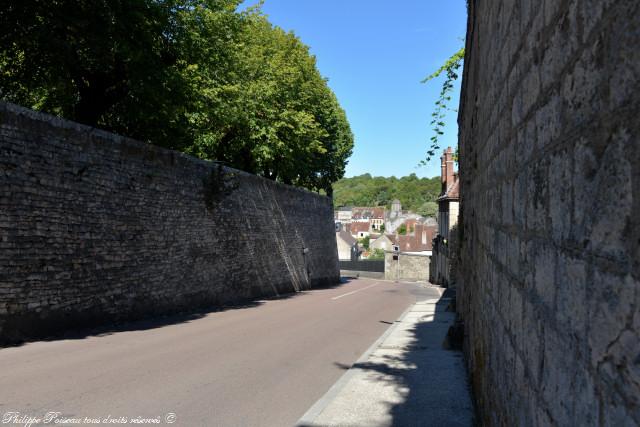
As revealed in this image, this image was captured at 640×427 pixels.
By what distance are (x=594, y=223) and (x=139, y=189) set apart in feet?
44.5

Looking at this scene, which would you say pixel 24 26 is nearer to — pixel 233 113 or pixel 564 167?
pixel 233 113

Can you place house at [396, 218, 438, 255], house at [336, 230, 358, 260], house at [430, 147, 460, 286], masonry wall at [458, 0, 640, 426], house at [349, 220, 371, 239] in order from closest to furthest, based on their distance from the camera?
masonry wall at [458, 0, 640, 426], house at [430, 147, 460, 286], house at [396, 218, 438, 255], house at [336, 230, 358, 260], house at [349, 220, 371, 239]

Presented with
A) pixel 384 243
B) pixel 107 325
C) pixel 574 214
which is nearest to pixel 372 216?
pixel 384 243

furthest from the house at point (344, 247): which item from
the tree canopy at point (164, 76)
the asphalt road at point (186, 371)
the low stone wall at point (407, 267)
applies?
the asphalt road at point (186, 371)

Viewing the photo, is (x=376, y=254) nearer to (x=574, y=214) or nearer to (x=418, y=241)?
(x=418, y=241)

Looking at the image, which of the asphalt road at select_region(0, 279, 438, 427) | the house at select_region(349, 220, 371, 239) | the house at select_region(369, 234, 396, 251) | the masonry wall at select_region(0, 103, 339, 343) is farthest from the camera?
the house at select_region(349, 220, 371, 239)

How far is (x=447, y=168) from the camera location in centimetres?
3969

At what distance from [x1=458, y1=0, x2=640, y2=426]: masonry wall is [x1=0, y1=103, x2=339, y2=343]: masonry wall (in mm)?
9607

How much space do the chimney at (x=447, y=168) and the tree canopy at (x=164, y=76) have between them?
13121 millimetres

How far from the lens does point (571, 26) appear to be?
1.63 m

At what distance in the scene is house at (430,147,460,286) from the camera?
3324cm

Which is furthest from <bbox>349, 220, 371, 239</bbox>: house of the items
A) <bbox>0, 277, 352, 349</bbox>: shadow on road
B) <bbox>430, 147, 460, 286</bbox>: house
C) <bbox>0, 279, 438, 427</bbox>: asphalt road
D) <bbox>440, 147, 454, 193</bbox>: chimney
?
<bbox>0, 279, 438, 427</bbox>: asphalt road

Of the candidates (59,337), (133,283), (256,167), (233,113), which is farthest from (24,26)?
(256,167)

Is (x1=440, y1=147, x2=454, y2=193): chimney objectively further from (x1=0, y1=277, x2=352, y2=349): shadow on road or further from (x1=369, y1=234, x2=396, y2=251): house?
(x1=369, y1=234, x2=396, y2=251): house
